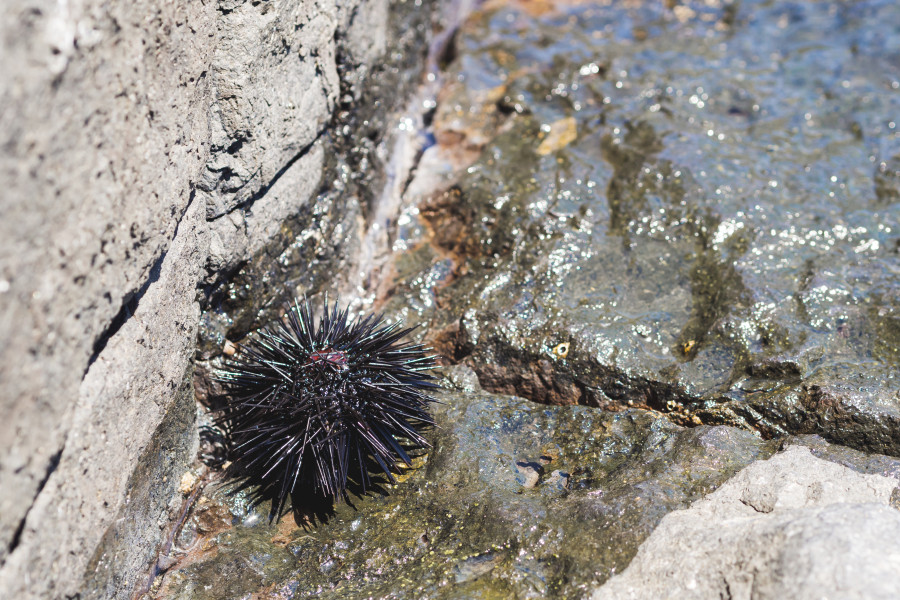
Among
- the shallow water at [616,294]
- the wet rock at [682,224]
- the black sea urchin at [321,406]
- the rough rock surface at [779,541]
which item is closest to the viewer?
the rough rock surface at [779,541]

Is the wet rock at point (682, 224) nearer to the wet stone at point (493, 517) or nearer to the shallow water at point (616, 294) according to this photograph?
the shallow water at point (616, 294)

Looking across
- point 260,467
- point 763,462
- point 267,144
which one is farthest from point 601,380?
point 267,144

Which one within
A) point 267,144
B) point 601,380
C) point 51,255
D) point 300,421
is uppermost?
point 51,255

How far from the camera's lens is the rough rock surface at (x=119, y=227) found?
189 cm

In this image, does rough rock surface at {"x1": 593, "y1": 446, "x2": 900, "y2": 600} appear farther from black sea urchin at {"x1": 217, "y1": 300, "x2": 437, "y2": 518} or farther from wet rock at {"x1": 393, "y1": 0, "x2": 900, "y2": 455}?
black sea urchin at {"x1": 217, "y1": 300, "x2": 437, "y2": 518}

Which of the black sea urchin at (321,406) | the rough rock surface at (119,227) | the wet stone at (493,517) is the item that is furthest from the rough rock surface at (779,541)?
the rough rock surface at (119,227)

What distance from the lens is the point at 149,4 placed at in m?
2.35

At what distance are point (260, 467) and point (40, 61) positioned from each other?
195 centimetres

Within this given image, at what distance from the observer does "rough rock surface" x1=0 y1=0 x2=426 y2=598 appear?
6.19 feet

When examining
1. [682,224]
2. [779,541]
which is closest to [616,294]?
[682,224]

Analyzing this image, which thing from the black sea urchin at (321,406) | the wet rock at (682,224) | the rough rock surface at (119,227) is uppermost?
the rough rock surface at (119,227)

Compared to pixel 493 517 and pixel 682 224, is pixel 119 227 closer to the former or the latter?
pixel 493 517

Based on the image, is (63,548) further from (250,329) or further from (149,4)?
(149,4)

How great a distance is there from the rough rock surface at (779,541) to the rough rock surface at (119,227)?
1854mm
